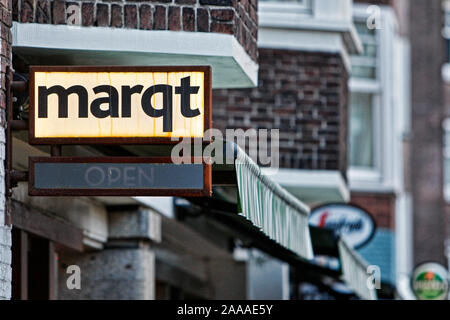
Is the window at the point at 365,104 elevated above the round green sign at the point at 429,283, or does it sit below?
above

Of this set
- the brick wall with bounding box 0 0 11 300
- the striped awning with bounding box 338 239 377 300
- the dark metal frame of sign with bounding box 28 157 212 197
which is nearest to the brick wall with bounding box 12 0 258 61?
the brick wall with bounding box 0 0 11 300

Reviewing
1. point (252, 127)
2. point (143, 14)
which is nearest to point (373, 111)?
point (252, 127)

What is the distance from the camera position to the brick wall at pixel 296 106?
Answer: 47.4ft

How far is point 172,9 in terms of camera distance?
871 cm

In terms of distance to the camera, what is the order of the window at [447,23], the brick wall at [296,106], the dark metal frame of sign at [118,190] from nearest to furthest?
1. the dark metal frame of sign at [118,190]
2. the brick wall at [296,106]
3. the window at [447,23]

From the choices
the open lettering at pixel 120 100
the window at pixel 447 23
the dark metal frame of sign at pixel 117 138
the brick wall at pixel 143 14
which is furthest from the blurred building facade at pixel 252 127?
the window at pixel 447 23

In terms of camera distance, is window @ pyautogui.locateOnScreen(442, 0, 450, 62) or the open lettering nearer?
the open lettering

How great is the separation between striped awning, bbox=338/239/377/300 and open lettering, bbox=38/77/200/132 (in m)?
5.33

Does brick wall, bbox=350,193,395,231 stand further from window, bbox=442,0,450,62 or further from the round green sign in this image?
window, bbox=442,0,450,62

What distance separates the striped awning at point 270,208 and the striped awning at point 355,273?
1.86 m

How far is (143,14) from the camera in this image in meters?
8.69

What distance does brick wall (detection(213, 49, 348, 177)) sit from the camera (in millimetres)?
14461

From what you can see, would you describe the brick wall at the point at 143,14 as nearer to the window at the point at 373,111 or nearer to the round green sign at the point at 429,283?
the window at the point at 373,111

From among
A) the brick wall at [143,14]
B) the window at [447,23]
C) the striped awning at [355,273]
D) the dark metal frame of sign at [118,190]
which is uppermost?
the window at [447,23]
